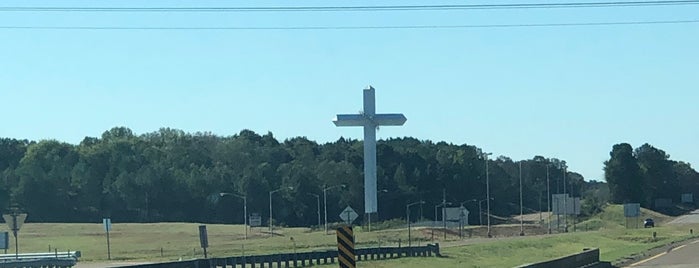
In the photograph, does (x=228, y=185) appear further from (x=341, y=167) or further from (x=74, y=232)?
(x=74, y=232)

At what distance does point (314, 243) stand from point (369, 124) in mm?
49923

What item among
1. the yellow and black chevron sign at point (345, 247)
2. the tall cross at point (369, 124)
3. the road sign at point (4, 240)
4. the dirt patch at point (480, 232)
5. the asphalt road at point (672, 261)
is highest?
the tall cross at point (369, 124)

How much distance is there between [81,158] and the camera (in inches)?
7264

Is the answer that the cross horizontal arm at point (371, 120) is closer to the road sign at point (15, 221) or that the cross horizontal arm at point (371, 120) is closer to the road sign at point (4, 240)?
the road sign at point (4, 240)

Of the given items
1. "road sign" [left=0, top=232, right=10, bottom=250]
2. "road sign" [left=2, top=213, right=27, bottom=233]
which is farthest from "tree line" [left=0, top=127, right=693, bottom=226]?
"road sign" [left=2, top=213, right=27, bottom=233]

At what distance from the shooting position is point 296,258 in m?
51.4

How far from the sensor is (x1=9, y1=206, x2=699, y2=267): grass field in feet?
215

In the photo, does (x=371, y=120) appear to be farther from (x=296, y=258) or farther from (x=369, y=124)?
(x=296, y=258)

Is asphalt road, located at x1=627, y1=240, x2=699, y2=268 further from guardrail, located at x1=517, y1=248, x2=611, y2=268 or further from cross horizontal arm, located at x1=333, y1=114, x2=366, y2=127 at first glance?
cross horizontal arm, located at x1=333, y1=114, x2=366, y2=127

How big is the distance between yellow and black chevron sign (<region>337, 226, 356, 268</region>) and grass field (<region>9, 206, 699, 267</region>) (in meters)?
26.6

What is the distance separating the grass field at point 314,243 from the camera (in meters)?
65.6

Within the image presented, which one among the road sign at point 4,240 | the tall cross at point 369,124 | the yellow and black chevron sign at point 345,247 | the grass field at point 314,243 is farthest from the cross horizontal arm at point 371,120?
the yellow and black chevron sign at point 345,247

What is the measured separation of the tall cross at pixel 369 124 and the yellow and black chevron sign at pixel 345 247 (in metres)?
122

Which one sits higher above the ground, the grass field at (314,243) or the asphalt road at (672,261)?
the asphalt road at (672,261)
